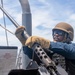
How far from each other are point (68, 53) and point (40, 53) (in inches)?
14.3

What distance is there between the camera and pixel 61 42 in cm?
403

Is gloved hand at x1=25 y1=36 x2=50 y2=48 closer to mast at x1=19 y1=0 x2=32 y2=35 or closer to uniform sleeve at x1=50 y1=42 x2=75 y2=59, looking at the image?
uniform sleeve at x1=50 y1=42 x2=75 y2=59

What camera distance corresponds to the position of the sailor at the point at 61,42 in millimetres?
3645

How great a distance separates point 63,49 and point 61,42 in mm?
283

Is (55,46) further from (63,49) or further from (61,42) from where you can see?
(61,42)

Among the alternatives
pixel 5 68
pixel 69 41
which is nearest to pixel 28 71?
pixel 69 41

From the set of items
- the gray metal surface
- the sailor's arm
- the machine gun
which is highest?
the sailor's arm

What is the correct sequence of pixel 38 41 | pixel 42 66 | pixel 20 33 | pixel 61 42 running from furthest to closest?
1. pixel 20 33
2. pixel 61 42
3. pixel 38 41
4. pixel 42 66

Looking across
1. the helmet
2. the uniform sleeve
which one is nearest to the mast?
the helmet

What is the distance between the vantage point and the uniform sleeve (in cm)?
374

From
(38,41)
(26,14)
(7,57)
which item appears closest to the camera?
(38,41)

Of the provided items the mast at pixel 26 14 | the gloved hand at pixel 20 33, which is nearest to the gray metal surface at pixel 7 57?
the mast at pixel 26 14

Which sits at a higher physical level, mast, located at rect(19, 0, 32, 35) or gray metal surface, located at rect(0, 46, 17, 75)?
mast, located at rect(19, 0, 32, 35)

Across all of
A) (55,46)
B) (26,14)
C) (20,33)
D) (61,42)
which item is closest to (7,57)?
(26,14)
